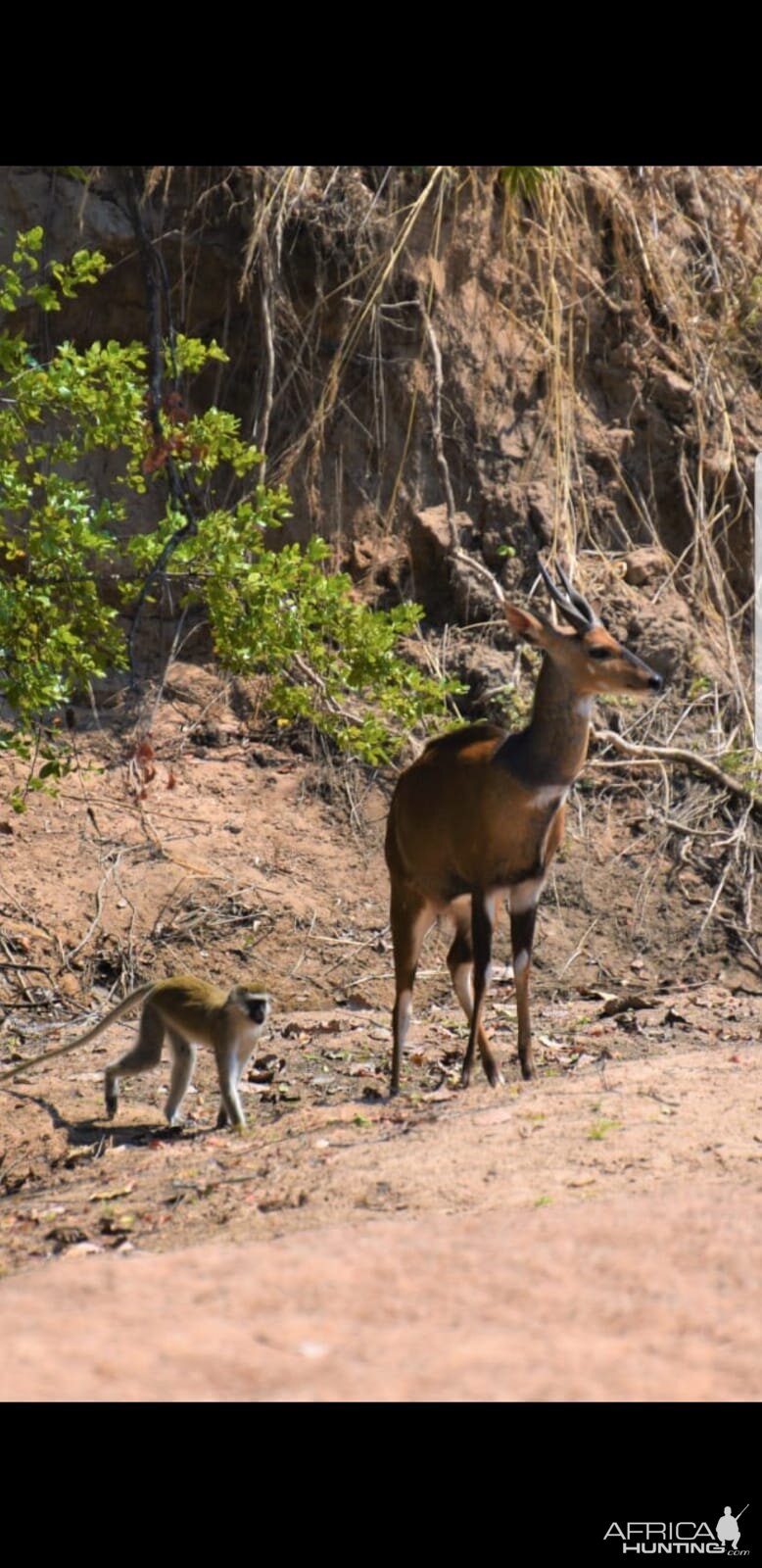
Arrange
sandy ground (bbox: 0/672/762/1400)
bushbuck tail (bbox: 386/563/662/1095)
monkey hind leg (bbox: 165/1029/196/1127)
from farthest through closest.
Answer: bushbuck tail (bbox: 386/563/662/1095), monkey hind leg (bbox: 165/1029/196/1127), sandy ground (bbox: 0/672/762/1400)

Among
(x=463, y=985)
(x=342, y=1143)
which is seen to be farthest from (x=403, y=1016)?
(x=342, y=1143)

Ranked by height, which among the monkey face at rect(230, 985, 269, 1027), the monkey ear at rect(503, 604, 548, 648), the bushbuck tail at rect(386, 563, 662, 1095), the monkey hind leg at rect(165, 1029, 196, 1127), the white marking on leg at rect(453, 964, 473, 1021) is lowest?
the monkey hind leg at rect(165, 1029, 196, 1127)

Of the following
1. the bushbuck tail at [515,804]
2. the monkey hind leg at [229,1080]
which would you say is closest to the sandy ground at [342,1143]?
the monkey hind leg at [229,1080]

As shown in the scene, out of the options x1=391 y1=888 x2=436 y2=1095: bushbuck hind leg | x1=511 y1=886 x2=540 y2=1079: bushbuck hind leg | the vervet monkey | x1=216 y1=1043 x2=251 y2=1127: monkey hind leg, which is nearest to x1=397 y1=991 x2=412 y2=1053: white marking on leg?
x1=391 y1=888 x2=436 y2=1095: bushbuck hind leg

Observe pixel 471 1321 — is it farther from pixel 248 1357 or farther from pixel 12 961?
pixel 12 961

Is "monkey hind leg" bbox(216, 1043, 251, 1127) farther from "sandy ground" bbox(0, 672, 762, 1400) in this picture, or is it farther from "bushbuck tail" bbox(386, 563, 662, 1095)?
"bushbuck tail" bbox(386, 563, 662, 1095)

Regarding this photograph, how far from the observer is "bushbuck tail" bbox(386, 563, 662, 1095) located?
27.0 ft

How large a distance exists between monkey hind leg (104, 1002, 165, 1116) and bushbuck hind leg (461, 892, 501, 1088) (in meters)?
1.45

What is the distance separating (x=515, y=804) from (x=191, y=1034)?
182cm

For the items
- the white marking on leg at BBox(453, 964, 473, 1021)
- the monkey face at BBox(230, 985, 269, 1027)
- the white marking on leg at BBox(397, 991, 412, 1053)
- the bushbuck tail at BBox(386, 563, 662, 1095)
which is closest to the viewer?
the monkey face at BBox(230, 985, 269, 1027)

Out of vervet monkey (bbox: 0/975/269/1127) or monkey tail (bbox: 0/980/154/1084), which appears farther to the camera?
monkey tail (bbox: 0/980/154/1084)

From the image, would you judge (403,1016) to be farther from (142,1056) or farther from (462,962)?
(142,1056)

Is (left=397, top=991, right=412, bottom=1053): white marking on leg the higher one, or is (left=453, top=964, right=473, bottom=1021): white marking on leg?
(left=453, top=964, right=473, bottom=1021): white marking on leg

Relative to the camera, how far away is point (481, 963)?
26.7ft
